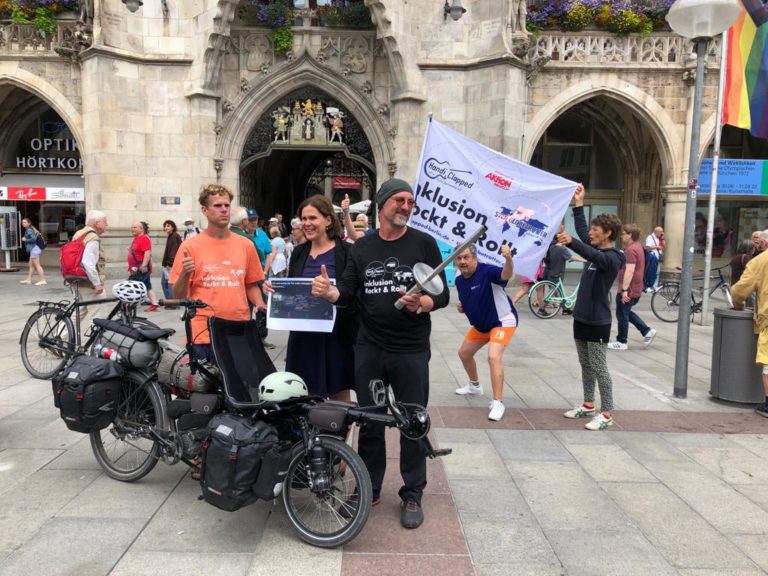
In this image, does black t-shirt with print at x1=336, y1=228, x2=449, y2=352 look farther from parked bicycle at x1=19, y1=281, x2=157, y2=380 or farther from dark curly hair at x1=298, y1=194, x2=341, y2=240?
parked bicycle at x1=19, y1=281, x2=157, y2=380

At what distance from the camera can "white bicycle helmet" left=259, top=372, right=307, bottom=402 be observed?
9.65 ft

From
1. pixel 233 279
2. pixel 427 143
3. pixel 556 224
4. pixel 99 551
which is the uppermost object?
pixel 427 143

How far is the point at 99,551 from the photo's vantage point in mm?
2854

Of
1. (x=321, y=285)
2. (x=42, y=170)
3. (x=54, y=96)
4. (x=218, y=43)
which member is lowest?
(x=321, y=285)

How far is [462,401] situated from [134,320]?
320 cm

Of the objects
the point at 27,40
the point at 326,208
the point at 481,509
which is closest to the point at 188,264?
the point at 326,208

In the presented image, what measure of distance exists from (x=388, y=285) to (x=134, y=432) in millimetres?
1826

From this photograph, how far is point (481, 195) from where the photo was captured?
4.61 meters

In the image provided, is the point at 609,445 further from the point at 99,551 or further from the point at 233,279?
the point at 99,551

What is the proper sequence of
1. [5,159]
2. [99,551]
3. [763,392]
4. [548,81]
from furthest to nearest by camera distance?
[5,159]
[548,81]
[763,392]
[99,551]

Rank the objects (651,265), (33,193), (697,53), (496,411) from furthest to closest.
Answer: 1. (33,193)
2. (651,265)
3. (697,53)
4. (496,411)

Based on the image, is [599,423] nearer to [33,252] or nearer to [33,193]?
[33,252]

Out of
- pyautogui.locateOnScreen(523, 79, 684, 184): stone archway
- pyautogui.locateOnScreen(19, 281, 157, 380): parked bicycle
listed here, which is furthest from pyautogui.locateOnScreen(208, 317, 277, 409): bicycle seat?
pyautogui.locateOnScreen(523, 79, 684, 184): stone archway

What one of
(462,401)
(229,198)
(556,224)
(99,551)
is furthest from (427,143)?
(99,551)
